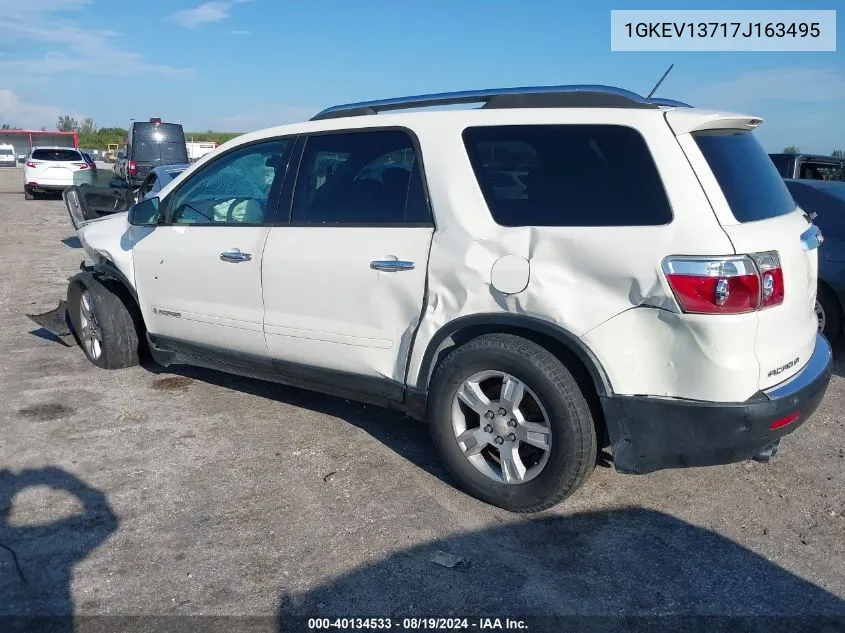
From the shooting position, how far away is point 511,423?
3404 mm

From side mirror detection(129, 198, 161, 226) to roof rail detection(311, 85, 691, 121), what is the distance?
174 cm

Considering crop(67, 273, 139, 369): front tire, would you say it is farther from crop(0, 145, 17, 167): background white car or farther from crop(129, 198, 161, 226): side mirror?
crop(0, 145, 17, 167): background white car

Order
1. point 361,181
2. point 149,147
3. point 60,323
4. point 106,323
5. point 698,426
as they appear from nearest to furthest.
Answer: point 698,426
point 361,181
point 106,323
point 60,323
point 149,147

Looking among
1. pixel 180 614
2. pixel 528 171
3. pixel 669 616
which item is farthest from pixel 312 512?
pixel 528 171

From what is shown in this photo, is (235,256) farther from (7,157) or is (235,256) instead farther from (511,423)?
(7,157)

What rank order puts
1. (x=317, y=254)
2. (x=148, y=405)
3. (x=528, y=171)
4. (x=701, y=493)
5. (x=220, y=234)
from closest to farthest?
(x=528, y=171) → (x=701, y=493) → (x=317, y=254) → (x=220, y=234) → (x=148, y=405)

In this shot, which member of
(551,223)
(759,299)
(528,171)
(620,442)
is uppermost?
(528,171)

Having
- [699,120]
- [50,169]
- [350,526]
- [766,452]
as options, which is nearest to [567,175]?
[699,120]

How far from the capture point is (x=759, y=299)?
2957mm

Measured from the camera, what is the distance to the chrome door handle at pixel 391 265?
3.62 m

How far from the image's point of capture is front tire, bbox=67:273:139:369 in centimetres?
539

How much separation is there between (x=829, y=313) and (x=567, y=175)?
3.57 metres

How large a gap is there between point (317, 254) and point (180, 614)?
188 centimetres

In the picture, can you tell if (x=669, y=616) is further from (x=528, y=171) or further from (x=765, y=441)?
(x=528, y=171)
